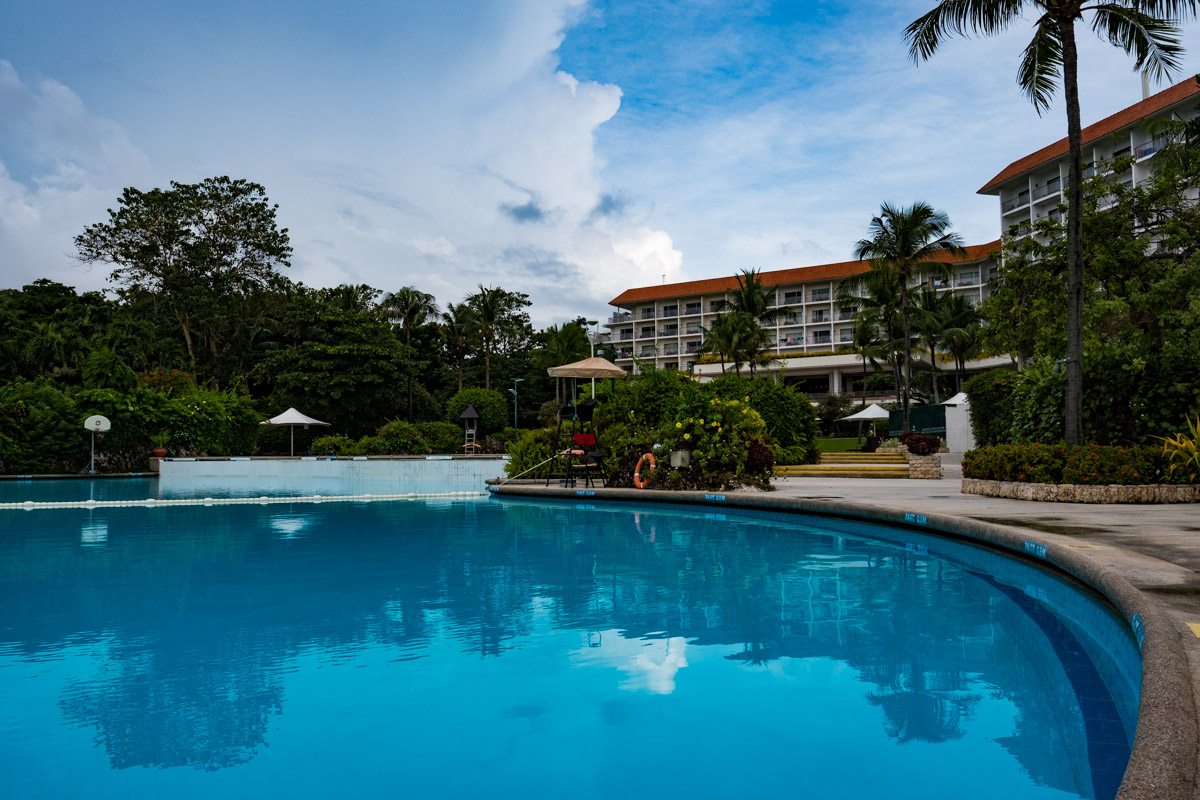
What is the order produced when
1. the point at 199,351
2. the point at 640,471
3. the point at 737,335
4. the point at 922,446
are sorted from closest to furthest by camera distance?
1. the point at 640,471
2. the point at 922,446
3. the point at 199,351
4. the point at 737,335

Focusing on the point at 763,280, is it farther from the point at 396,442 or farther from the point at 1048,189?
the point at 396,442

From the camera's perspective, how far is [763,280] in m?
78.5

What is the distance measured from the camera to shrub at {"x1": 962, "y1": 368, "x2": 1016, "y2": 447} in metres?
21.0

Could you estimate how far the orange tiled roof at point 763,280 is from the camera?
74250mm

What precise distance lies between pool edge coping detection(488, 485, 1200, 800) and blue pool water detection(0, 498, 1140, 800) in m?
0.22

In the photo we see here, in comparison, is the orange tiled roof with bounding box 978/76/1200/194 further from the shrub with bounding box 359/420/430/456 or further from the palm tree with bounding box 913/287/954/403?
the shrub with bounding box 359/420/430/456

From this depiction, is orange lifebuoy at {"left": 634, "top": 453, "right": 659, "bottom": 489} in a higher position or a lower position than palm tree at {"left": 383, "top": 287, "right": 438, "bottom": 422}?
lower

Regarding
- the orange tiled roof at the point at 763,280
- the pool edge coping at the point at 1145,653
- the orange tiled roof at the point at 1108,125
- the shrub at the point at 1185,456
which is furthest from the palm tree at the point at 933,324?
the pool edge coping at the point at 1145,653

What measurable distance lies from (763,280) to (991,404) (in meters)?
56.3

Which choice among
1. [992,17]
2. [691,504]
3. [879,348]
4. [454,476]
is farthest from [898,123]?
[879,348]

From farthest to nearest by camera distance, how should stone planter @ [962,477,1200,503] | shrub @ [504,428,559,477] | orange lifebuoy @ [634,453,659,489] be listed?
shrub @ [504,428,559,477], orange lifebuoy @ [634,453,659,489], stone planter @ [962,477,1200,503]

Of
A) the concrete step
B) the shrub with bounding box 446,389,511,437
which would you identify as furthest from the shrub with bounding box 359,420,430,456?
the concrete step

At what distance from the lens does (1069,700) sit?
355 centimetres

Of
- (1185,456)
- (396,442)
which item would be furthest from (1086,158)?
(1185,456)
